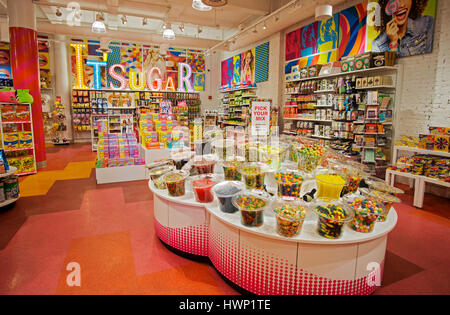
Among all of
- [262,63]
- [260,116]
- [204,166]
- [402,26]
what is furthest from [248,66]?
[204,166]

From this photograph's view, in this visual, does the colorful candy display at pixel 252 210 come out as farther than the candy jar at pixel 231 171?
No

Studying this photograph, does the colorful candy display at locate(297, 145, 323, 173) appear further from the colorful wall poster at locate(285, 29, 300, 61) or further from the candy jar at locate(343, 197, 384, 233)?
the colorful wall poster at locate(285, 29, 300, 61)

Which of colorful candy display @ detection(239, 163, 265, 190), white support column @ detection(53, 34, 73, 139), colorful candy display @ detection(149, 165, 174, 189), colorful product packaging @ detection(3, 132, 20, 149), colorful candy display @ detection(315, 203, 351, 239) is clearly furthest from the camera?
white support column @ detection(53, 34, 73, 139)

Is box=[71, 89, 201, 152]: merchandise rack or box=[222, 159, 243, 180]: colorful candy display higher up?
box=[71, 89, 201, 152]: merchandise rack

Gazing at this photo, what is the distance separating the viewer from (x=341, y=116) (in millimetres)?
6539

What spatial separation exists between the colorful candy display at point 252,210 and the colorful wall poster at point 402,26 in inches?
208

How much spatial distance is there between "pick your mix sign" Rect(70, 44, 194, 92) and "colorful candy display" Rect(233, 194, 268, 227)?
11.3 meters

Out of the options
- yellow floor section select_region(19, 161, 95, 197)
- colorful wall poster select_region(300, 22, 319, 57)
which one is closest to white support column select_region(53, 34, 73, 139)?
yellow floor section select_region(19, 161, 95, 197)

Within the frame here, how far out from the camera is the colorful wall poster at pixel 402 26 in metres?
5.21

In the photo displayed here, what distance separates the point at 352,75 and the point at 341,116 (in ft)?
3.42

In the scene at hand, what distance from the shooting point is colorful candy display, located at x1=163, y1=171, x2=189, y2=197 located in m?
2.95

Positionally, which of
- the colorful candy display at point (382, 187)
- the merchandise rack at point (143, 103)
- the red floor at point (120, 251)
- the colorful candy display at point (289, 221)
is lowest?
the red floor at point (120, 251)

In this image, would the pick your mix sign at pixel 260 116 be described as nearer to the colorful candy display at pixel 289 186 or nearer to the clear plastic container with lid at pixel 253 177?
the clear plastic container with lid at pixel 253 177

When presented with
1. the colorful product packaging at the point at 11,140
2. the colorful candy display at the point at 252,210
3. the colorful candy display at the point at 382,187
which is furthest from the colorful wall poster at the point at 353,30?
the colorful product packaging at the point at 11,140
